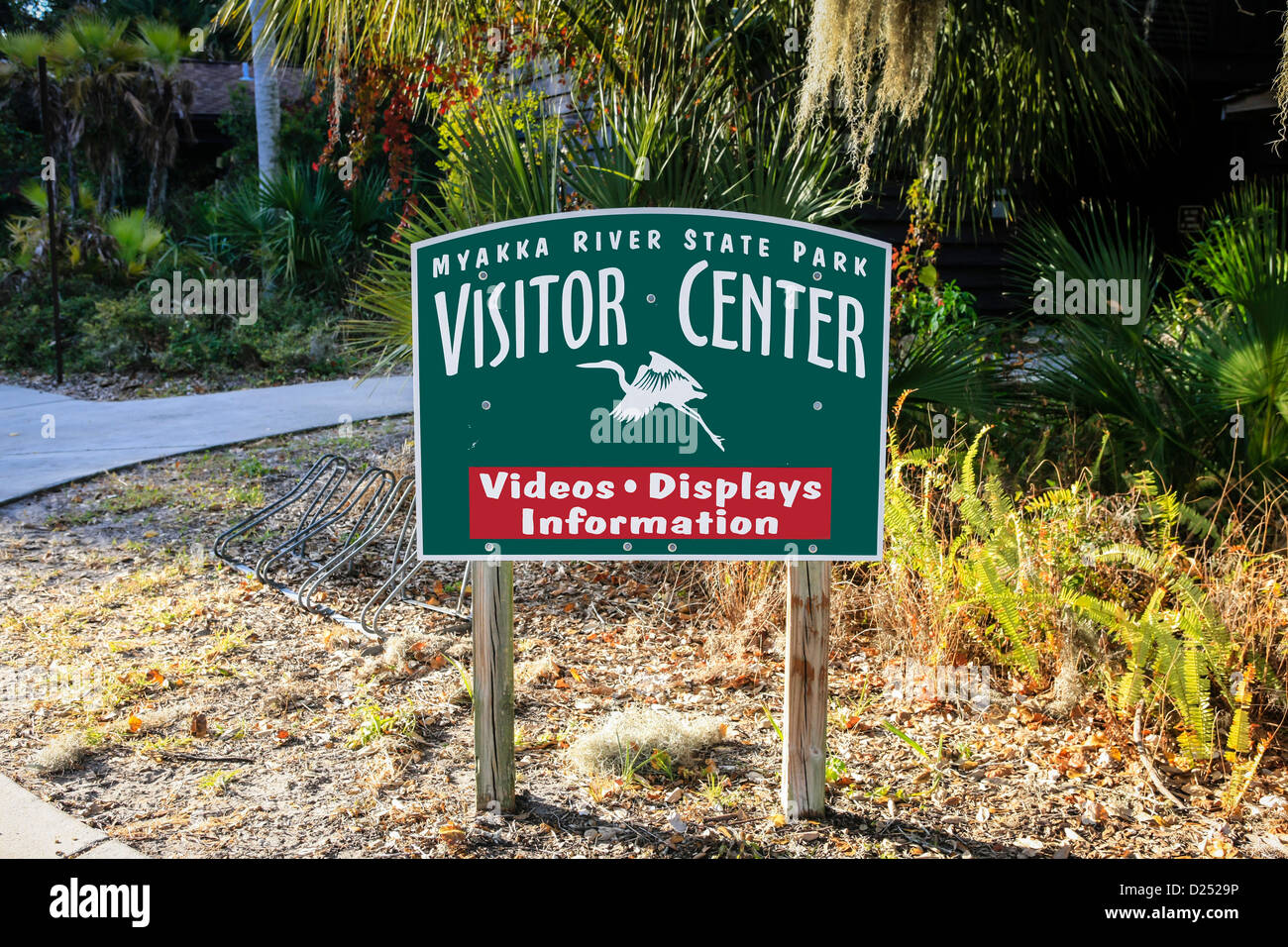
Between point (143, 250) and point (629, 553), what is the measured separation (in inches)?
503

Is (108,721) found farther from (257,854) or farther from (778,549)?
(778,549)

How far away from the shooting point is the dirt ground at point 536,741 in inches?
123

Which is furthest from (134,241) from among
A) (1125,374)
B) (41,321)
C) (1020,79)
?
(1125,374)

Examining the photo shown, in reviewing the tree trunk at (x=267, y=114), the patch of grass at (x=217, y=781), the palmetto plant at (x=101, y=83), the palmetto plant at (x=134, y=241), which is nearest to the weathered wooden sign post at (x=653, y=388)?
the patch of grass at (x=217, y=781)

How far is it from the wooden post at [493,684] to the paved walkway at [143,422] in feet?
16.9

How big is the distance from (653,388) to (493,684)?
3.19 ft

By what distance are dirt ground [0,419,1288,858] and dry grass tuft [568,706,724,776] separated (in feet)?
0.10

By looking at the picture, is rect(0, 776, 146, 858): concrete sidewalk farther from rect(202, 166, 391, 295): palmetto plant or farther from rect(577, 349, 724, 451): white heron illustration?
rect(202, 166, 391, 295): palmetto plant

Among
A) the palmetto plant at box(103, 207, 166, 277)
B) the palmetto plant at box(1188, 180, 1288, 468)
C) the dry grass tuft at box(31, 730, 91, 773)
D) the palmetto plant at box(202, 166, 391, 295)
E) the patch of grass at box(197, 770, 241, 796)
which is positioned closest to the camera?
the patch of grass at box(197, 770, 241, 796)

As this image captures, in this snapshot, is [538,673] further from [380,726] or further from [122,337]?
[122,337]

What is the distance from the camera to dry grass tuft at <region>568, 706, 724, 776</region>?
3.53 metres

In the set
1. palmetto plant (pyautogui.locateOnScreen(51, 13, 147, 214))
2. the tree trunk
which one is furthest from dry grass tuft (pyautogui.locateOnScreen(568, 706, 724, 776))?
palmetto plant (pyautogui.locateOnScreen(51, 13, 147, 214))

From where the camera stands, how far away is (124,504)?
6910 mm

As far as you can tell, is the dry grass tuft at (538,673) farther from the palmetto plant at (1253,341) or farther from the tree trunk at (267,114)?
the tree trunk at (267,114)
